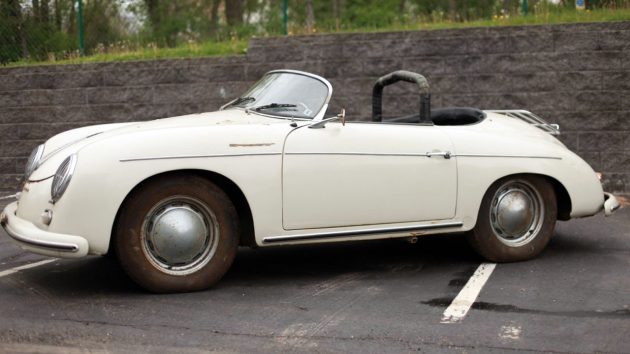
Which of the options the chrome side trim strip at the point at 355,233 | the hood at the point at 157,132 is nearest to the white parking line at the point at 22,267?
the hood at the point at 157,132

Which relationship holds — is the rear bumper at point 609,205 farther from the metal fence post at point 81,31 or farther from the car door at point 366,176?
the metal fence post at point 81,31

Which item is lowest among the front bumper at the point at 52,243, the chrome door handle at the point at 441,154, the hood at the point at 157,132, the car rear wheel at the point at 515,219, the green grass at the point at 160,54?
the car rear wheel at the point at 515,219

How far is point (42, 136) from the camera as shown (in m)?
11.2

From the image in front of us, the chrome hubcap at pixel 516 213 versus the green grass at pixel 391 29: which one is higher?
the green grass at pixel 391 29

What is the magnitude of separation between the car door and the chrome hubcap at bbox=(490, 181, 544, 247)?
0.46 metres

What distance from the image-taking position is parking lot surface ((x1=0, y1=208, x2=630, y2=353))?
165 inches

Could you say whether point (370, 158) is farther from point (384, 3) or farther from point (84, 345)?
point (384, 3)

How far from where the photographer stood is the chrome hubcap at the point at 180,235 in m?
5.03

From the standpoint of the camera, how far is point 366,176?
18.0ft

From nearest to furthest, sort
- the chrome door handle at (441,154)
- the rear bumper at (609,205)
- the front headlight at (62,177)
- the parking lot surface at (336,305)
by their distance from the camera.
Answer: the parking lot surface at (336,305) → the front headlight at (62,177) → the chrome door handle at (441,154) → the rear bumper at (609,205)

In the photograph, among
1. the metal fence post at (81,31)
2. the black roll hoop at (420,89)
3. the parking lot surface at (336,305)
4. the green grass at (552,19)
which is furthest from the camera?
the metal fence post at (81,31)

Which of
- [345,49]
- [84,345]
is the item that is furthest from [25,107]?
[84,345]

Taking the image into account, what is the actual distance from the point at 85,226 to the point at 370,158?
1926 mm

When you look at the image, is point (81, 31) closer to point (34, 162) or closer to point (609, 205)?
point (34, 162)
